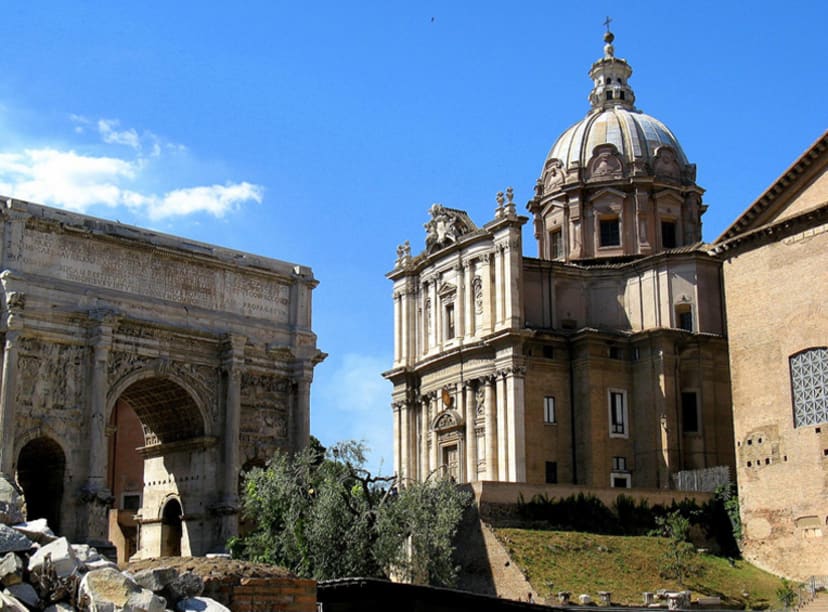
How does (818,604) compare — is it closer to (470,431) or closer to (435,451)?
(470,431)

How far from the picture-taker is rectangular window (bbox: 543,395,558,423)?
53625 millimetres

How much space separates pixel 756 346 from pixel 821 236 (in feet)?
15.7

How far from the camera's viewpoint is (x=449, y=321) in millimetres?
58344

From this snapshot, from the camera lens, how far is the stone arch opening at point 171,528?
4266cm

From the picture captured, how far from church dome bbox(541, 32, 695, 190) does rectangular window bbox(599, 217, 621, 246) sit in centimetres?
238

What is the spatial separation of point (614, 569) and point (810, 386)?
31.1 ft

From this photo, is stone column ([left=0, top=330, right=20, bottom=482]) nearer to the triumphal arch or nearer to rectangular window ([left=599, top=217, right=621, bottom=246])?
the triumphal arch

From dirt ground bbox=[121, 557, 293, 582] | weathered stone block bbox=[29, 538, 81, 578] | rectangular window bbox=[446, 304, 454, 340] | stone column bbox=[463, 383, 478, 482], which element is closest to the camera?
weathered stone block bbox=[29, 538, 81, 578]

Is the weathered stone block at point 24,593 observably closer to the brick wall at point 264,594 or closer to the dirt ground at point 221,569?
the dirt ground at point 221,569

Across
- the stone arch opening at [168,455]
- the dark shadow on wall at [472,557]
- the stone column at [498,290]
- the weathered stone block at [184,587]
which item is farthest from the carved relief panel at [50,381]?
the weathered stone block at [184,587]

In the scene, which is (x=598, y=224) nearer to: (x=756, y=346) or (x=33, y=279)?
(x=756, y=346)

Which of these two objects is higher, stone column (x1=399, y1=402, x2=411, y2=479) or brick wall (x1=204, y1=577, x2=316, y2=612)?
stone column (x1=399, y1=402, x2=411, y2=479)

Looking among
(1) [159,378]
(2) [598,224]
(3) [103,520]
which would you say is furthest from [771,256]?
(3) [103,520]

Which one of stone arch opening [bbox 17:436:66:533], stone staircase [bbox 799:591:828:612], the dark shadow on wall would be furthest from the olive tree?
stone staircase [bbox 799:591:828:612]
